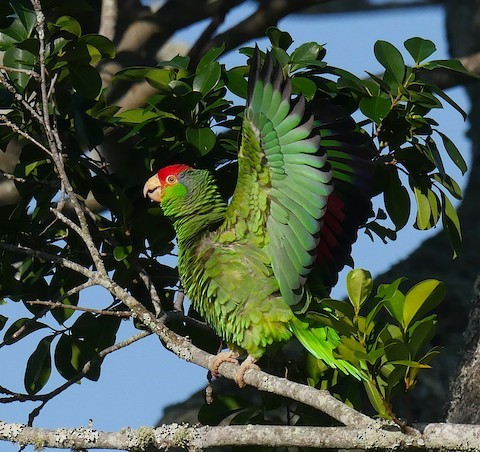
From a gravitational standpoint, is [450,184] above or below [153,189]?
below

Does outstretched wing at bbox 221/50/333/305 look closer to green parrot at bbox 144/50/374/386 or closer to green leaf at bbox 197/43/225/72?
green parrot at bbox 144/50/374/386

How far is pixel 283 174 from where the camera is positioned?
2.45 meters

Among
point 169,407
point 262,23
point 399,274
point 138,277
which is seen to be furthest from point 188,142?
point 399,274

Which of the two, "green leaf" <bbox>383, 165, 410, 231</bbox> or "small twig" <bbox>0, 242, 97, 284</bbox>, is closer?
"small twig" <bbox>0, 242, 97, 284</bbox>

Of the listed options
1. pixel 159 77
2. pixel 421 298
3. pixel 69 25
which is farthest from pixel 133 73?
pixel 421 298

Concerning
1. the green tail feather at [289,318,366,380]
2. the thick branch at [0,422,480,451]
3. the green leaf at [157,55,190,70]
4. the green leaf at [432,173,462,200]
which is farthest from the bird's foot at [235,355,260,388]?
the green leaf at [157,55,190,70]

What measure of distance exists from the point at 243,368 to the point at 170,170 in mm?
611

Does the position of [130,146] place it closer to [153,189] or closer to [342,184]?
[153,189]

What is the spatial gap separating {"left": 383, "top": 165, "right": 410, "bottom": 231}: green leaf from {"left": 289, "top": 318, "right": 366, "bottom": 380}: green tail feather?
15.2 inches

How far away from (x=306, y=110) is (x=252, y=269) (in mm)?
523

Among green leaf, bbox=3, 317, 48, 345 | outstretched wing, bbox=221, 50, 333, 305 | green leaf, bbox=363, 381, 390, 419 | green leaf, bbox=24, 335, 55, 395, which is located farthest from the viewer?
green leaf, bbox=24, 335, 55, 395

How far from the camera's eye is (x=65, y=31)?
2574 millimetres

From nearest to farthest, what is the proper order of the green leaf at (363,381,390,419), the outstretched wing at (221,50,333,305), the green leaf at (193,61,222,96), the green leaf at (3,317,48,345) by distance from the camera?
1. the green leaf at (363,381,390,419)
2. the outstretched wing at (221,50,333,305)
3. the green leaf at (193,61,222,96)
4. the green leaf at (3,317,48,345)

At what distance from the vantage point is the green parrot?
238cm
